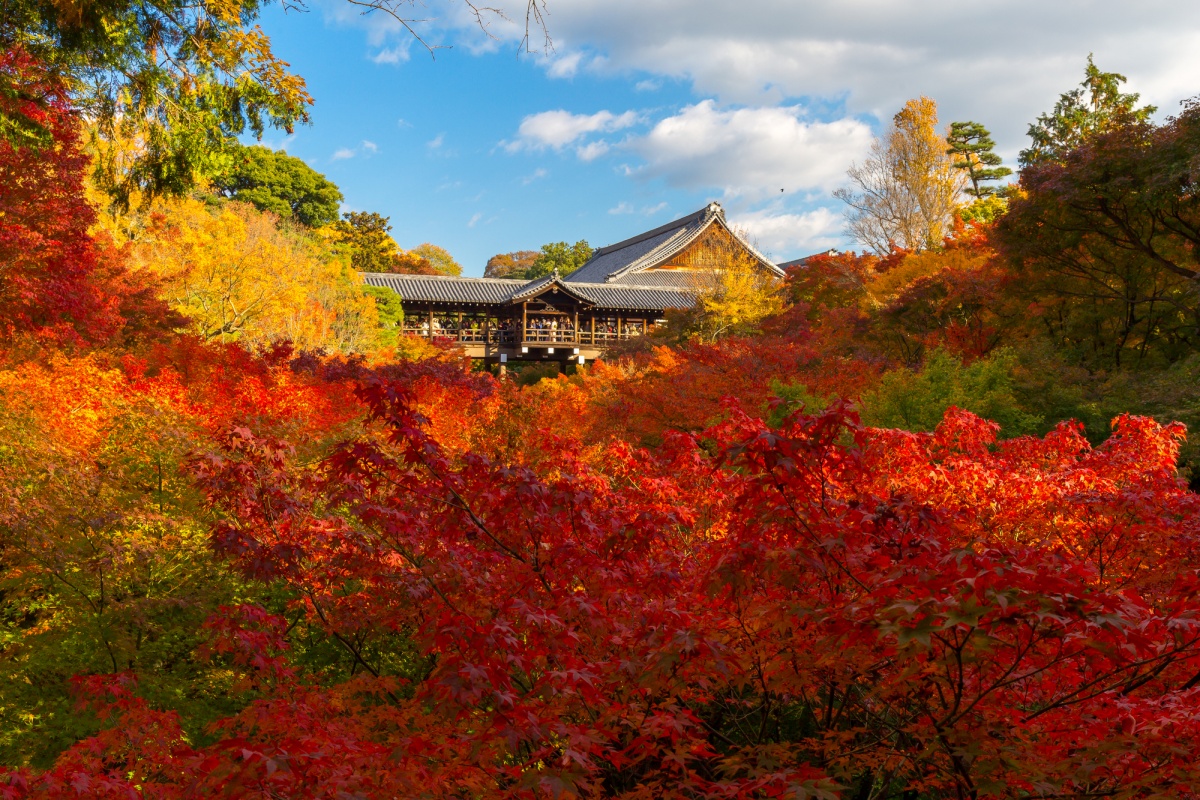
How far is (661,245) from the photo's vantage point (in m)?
41.3

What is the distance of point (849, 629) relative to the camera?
8.66ft

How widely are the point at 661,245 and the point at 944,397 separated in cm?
3193

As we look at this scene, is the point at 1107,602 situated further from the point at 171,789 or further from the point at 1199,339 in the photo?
the point at 1199,339

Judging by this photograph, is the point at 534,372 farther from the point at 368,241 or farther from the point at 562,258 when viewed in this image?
the point at 562,258

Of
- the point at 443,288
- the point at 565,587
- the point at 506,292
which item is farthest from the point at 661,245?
the point at 565,587

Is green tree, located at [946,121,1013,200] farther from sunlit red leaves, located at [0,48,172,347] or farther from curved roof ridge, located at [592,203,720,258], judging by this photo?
sunlit red leaves, located at [0,48,172,347]

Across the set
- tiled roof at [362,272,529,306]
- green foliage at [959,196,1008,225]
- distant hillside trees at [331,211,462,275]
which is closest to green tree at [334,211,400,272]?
distant hillside trees at [331,211,462,275]

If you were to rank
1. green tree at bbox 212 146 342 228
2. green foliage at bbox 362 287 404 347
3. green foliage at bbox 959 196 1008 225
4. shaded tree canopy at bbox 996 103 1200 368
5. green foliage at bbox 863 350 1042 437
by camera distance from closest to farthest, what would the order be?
green foliage at bbox 863 350 1042 437 → shaded tree canopy at bbox 996 103 1200 368 → green foliage at bbox 959 196 1008 225 → green foliage at bbox 362 287 404 347 → green tree at bbox 212 146 342 228

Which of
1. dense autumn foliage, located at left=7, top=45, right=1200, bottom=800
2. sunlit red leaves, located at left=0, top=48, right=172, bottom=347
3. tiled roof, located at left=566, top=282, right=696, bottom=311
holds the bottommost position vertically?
dense autumn foliage, located at left=7, top=45, right=1200, bottom=800

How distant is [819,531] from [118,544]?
5.50 m

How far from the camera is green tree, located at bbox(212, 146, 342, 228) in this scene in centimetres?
3631

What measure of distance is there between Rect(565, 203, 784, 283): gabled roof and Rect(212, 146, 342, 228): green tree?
560 inches

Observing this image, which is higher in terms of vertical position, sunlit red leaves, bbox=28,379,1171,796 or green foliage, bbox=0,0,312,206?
green foliage, bbox=0,0,312,206

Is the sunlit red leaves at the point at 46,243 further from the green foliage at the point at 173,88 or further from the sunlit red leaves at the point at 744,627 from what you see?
the sunlit red leaves at the point at 744,627
